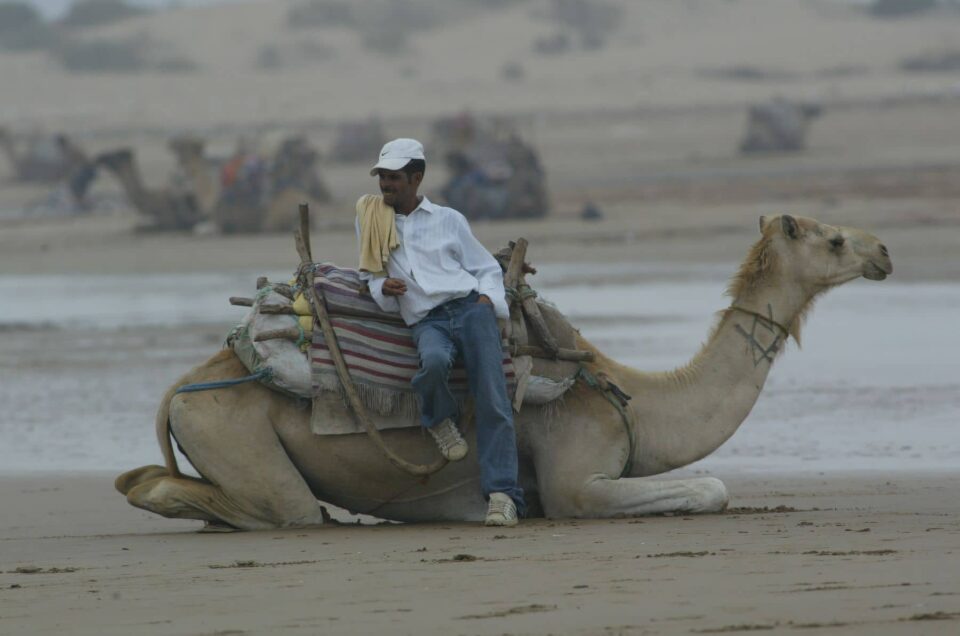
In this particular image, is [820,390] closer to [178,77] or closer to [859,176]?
[859,176]

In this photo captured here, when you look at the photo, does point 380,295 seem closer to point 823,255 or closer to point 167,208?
point 823,255

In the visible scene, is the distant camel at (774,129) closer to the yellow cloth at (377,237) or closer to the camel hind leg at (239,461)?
the yellow cloth at (377,237)

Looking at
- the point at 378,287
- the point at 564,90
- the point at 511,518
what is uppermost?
the point at 564,90

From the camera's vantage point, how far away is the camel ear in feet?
26.2

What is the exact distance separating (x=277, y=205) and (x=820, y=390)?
1607 centimetres

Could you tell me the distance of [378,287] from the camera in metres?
7.63

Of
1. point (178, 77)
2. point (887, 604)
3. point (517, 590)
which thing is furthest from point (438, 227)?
point (178, 77)

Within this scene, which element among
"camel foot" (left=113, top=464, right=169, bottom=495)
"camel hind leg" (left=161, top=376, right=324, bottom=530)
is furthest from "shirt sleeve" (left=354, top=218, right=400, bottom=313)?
"camel foot" (left=113, top=464, right=169, bottom=495)

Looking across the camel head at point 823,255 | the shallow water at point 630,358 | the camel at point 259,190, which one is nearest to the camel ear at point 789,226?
the camel head at point 823,255

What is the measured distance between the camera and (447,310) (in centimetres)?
758

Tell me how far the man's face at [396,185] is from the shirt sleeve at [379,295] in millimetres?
187

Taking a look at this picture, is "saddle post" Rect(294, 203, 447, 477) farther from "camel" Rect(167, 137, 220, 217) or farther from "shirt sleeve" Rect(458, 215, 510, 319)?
"camel" Rect(167, 137, 220, 217)

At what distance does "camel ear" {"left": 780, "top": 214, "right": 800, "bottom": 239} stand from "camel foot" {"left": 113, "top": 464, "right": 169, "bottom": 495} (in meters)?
2.67

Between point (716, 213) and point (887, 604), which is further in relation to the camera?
point (716, 213)
